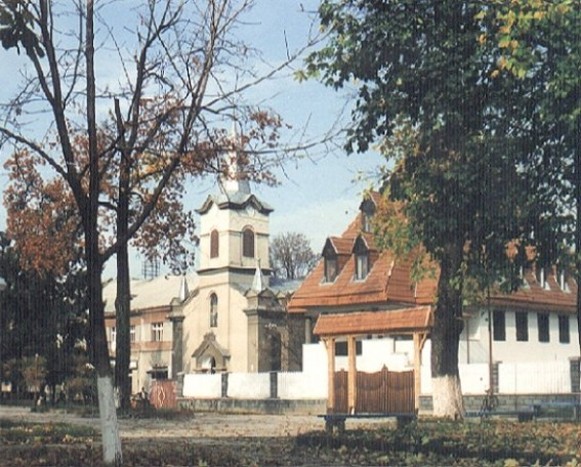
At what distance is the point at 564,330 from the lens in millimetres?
26500

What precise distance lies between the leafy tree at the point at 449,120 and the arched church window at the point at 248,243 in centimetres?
240

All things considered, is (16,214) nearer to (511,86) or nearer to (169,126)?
(169,126)

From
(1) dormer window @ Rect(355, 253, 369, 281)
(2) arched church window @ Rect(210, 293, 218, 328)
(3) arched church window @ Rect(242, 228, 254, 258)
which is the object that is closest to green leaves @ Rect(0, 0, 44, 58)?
(3) arched church window @ Rect(242, 228, 254, 258)

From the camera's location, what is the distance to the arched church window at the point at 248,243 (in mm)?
16734

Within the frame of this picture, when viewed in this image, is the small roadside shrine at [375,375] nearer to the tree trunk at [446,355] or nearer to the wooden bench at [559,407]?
the tree trunk at [446,355]

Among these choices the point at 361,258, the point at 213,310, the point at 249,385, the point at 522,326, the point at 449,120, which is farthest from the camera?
the point at 213,310

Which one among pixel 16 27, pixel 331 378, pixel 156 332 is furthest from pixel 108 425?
pixel 156 332

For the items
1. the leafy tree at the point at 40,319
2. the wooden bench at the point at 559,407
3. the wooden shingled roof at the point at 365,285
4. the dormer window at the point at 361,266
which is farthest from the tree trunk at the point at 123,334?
the wooden bench at the point at 559,407

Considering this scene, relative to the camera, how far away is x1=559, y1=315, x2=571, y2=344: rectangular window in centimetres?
2516

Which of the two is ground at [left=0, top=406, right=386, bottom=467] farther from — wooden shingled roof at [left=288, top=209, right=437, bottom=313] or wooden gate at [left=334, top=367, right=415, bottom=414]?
wooden shingled roof at [left=288, top=209, right=437, bottom=313]

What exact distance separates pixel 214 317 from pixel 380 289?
20395 millimetres

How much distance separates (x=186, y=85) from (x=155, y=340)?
3736 cm

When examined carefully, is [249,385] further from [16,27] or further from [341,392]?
[16,27]

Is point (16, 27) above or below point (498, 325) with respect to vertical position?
above
